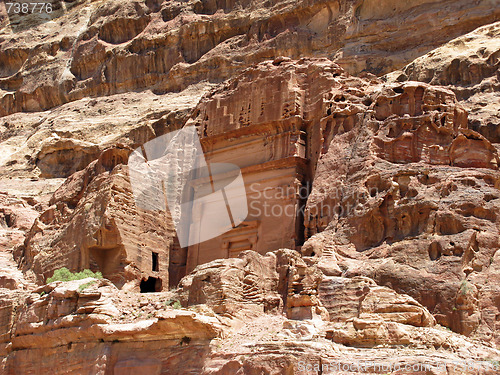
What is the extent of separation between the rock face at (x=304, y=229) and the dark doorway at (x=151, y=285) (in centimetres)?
11

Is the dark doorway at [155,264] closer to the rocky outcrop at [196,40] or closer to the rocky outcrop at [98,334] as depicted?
the rocky outcrop at [98,334]

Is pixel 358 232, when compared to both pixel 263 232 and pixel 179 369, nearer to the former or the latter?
pixel 263 232

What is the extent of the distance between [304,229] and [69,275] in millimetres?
7025

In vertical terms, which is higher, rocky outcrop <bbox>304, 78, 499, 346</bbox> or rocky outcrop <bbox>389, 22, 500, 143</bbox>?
rocky outcrop <bbox>389, 22, 500, 143</bbox>

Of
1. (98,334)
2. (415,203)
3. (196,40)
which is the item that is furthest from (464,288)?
(196,40)

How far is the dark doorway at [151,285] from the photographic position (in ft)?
78.9

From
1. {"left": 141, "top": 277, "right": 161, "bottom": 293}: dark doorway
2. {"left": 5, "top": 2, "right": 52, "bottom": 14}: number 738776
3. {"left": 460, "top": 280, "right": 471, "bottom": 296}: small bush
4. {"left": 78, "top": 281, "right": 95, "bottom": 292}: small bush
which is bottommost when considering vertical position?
{"left": 141, "top": 277, "right": 161, "bottom": 293}: dark doorway

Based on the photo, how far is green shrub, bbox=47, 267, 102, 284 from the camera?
70.7 feet

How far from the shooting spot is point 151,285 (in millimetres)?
24281

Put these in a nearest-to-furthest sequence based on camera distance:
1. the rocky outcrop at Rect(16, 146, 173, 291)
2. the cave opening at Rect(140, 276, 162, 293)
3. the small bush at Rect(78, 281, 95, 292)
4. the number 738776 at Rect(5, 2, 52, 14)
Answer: the small bush at Rect(78, 281, 95, 292), the rocky outcrop at Rect(16, 146, 173, 291), the cave opening at Rect(140, 276, 162, 293), the number 738776 at Rect(5, 2, 52, 14)

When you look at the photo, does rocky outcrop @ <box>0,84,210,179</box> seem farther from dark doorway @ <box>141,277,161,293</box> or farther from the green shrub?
the green shrub

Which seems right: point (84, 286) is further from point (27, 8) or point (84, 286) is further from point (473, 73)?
point (27, 8)

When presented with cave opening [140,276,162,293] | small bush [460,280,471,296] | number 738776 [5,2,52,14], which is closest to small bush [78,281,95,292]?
cave opening [140,276,162,293]

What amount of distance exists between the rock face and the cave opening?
0.11 m
